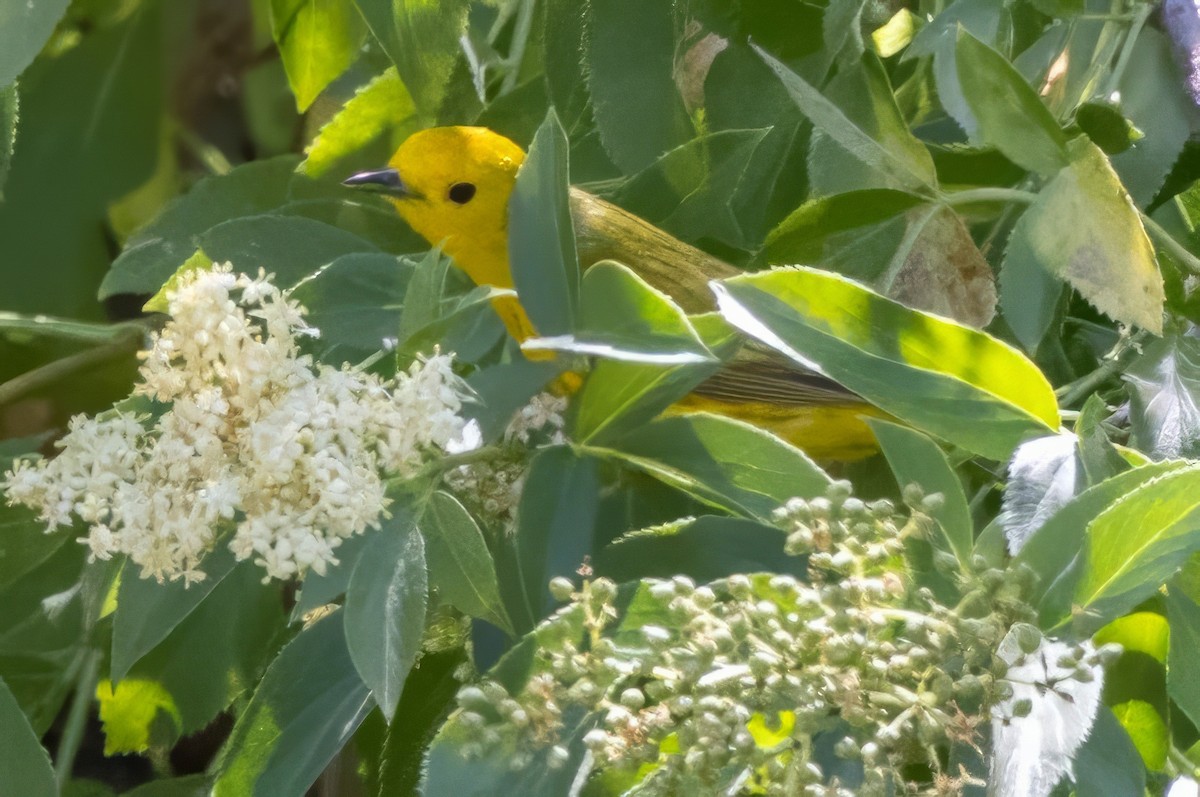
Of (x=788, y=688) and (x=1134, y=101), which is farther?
(x=1134, y=101)

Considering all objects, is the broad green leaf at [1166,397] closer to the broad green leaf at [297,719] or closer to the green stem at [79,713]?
the broad green leaf at [297,719]

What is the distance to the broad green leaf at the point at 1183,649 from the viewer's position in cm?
48

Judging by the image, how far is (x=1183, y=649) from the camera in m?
0.49

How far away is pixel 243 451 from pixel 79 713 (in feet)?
1.21

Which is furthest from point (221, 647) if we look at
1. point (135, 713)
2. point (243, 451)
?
point (243, 451)

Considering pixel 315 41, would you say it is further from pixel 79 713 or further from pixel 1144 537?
pixel 1144 537

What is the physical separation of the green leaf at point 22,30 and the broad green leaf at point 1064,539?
509 mm

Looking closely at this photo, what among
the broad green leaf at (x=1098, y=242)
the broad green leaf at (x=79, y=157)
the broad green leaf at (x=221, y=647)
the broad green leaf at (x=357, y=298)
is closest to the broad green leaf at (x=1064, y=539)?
the broad green leaf at (x=1098, y=242)

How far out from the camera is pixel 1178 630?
49cm

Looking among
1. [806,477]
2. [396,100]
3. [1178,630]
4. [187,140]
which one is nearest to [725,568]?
[806,477]

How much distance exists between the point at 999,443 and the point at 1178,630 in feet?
0.35

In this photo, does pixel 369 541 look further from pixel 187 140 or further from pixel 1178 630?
pixel 187 140

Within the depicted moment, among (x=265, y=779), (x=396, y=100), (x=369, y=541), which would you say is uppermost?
(x=396, y=100)

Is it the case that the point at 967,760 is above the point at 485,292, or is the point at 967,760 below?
below
